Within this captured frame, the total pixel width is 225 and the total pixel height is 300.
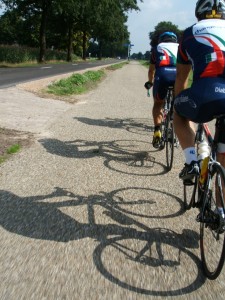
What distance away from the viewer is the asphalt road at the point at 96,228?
8.37 feet

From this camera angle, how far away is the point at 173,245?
312 cm

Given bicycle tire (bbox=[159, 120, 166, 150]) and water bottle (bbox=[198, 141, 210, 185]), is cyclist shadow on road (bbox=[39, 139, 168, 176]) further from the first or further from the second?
water bottle (bbox=[198, 141, 210, 185])

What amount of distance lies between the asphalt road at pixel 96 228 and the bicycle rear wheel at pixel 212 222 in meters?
0.10

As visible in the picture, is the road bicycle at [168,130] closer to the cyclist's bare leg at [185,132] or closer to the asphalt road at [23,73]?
the cyclist's bare leg at [185,132]

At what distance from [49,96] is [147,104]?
3.54 metres

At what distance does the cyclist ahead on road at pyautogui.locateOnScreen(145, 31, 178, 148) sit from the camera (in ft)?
19.0

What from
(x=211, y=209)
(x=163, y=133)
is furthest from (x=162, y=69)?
(x=211, y=209)

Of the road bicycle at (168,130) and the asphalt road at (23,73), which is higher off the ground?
the road bicycle at (168,130)

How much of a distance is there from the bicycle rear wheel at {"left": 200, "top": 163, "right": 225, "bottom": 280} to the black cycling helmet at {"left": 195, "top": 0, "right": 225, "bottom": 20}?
50.9 inches

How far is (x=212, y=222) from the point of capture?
2643 mm

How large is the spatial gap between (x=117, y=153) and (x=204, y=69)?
3.45m

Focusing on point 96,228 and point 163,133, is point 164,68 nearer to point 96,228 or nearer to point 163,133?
point 163,133

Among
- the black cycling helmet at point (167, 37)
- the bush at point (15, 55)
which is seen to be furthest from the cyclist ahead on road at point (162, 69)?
the bush at point (15, 55)

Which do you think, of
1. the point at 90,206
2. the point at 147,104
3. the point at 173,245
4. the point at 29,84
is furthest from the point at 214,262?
the point at 29,84
